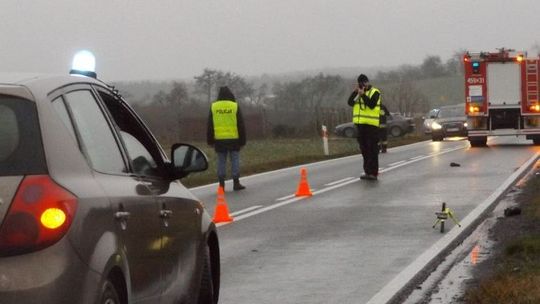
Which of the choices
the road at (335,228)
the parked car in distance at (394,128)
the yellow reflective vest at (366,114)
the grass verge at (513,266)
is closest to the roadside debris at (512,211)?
the grass verge at (513,266)

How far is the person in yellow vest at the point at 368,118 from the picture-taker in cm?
2066

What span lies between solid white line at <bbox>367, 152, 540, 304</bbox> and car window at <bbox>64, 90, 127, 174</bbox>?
331 cm

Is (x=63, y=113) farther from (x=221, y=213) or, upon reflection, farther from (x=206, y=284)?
(x=221, y=213)

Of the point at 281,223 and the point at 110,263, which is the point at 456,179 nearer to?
the point at 281,223

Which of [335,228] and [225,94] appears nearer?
[335,228]

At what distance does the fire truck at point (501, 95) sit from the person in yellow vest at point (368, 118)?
1640cm

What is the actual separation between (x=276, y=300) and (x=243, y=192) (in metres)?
10.9

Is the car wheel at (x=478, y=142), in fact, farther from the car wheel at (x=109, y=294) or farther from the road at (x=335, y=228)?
the car wheel at (x=109, y=294)

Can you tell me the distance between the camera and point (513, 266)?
954 cm

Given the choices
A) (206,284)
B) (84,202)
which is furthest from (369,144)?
(84,202)

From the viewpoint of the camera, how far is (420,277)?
9328 millimetres

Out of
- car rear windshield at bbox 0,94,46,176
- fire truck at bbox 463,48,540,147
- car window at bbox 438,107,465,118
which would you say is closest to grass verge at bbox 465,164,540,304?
car rear windshield at bbox 0,94,46,176

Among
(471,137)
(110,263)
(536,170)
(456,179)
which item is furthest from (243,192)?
(471,137)

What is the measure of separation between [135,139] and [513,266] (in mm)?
4449
